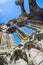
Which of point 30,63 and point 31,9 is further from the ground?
point 30,63

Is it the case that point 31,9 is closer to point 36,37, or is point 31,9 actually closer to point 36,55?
point 36,37

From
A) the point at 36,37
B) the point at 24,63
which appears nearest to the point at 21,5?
the point at 36,37

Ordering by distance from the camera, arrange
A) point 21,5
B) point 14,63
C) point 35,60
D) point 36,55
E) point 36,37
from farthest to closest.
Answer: point 21,5 < point 36,37 < point 14,63 < point 36,55 < point 35,60

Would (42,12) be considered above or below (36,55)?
below

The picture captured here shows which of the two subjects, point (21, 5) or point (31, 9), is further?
point (21, 5)

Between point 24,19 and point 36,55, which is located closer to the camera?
point 36,55

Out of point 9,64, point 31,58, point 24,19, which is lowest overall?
point 24,19

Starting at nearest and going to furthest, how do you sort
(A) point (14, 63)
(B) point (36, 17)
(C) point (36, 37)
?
(A) point (14, 63), (C) point (36, 37), (B) point (36, 17)

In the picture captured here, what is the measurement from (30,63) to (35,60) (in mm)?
276

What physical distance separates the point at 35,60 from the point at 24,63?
4.71 feet

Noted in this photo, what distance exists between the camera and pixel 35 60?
10.2m

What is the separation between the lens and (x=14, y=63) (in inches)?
483

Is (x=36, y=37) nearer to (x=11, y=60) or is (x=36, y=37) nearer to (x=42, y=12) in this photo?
(x=11, y=60)

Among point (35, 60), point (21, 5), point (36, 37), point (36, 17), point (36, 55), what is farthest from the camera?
point (21, 5)
